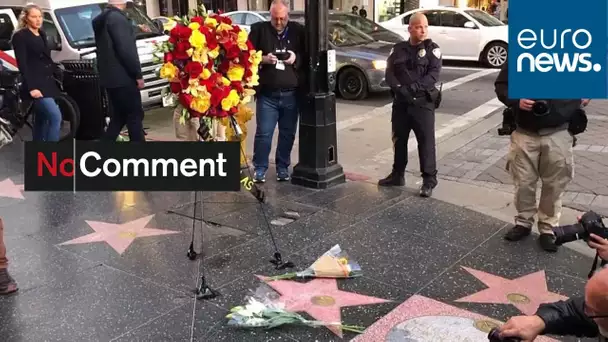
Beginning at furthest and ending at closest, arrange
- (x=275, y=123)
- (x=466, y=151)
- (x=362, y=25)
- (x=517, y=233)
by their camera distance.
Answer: (x=362, y=25), (x=466, y=151), (x=275, y=123), (x=517, y=233)

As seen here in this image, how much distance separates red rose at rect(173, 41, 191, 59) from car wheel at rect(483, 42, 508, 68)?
13349 mm

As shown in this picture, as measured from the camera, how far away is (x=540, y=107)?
4625 mm

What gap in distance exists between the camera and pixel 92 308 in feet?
13.1

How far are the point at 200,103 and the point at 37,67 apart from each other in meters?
3.72

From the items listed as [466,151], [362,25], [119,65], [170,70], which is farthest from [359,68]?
[170,70]

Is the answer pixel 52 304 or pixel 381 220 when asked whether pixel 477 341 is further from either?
pixel 52 304

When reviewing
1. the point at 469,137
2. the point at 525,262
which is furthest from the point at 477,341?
the point at 469,137

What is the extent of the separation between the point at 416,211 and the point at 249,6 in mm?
28878

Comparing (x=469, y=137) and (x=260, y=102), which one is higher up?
(x=260, y=102)

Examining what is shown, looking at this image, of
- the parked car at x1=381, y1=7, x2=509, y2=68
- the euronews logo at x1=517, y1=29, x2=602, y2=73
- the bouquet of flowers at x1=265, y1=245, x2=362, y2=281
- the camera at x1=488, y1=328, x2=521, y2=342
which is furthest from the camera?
the parked car at x1=381, y1=7, x2=509, y2=68

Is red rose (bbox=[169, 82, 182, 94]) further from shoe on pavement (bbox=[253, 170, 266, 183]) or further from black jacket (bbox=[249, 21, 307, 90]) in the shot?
shoe on pavement (bbox=[253, 170, 266, 183])

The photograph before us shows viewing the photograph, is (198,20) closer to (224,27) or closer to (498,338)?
(224,27)

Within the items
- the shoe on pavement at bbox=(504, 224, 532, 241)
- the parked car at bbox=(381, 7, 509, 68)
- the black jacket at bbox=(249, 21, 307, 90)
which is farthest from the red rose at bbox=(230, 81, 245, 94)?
the parked car at bbox=(381, 7, 509, 68)

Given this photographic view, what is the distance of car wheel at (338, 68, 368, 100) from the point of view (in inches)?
480
